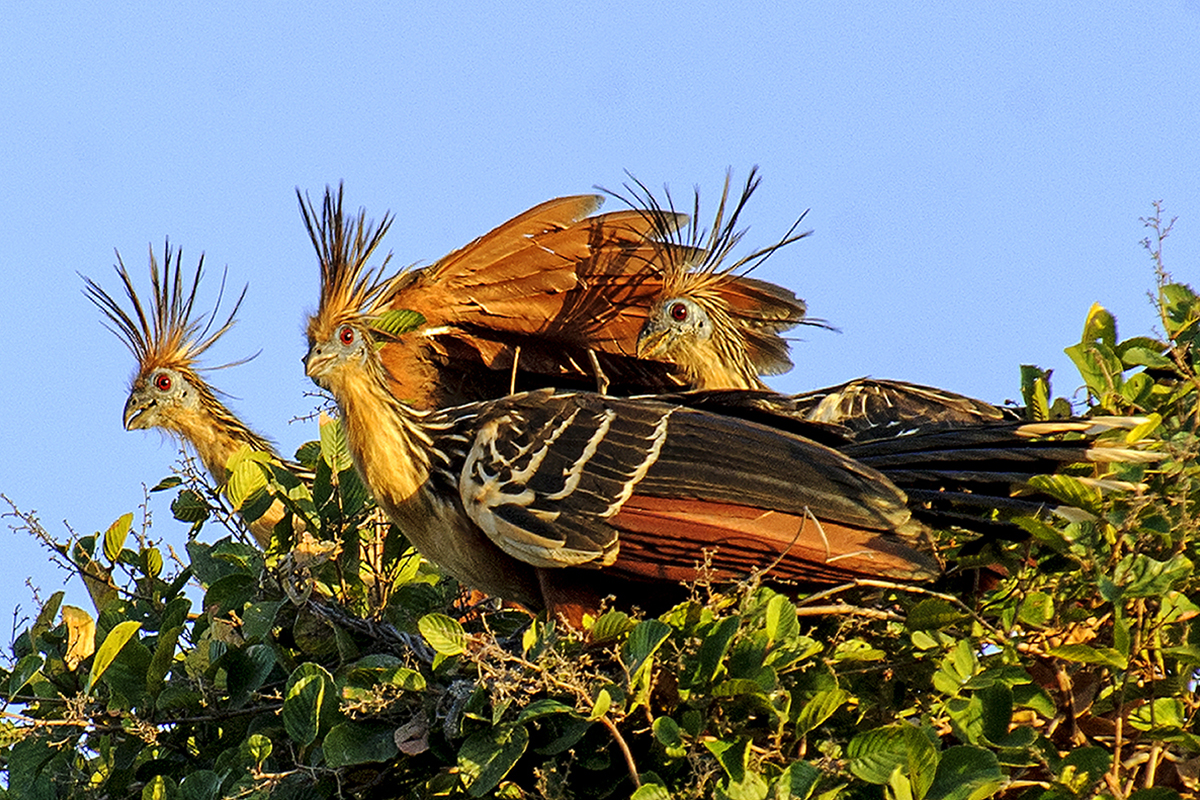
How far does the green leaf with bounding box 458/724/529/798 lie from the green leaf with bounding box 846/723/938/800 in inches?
31.1

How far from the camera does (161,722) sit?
4.19m

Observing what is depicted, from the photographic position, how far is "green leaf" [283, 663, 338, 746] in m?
3.79

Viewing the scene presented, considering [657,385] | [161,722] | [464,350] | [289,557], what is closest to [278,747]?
[161,722]

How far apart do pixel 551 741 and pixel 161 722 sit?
4.00 ft

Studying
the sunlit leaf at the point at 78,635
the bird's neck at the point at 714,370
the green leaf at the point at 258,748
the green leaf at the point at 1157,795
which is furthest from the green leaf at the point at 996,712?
the bird's neck at the point at 714,370

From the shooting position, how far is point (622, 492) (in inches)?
170

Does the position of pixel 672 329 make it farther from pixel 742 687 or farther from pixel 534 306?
pixel 742 687

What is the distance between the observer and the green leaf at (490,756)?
3510 millimetres

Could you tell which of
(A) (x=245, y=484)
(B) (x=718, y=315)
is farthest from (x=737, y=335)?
(A) (x=245, y=484)

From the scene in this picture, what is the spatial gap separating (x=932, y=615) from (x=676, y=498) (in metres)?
0.84

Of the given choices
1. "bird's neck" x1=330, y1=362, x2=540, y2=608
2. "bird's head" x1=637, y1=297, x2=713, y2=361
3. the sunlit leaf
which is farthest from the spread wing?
"bird's head" x1=637, y1=297, x2=713, y2=361

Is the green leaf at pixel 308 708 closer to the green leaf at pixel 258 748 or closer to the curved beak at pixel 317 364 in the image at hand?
the green leaf at pixel 258 748

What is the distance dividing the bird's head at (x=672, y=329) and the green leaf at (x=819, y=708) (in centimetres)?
255

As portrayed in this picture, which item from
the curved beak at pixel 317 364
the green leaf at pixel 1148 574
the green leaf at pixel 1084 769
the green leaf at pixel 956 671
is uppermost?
the curved beak at pixel 317 364
